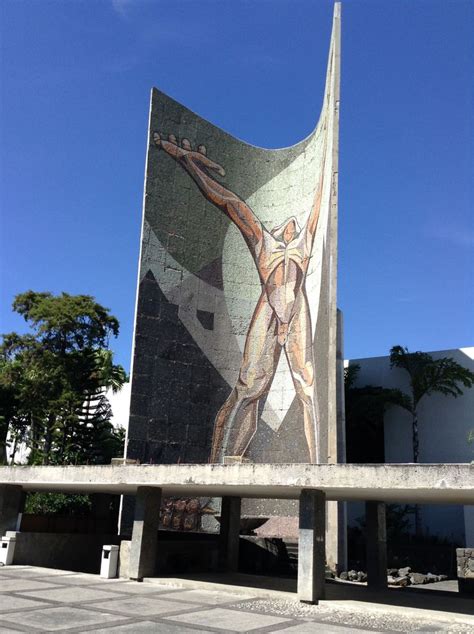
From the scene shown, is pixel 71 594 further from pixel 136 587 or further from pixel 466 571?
pixel 466 571

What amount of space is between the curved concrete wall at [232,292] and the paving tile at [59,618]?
36.7 feet

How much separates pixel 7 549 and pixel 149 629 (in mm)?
8390

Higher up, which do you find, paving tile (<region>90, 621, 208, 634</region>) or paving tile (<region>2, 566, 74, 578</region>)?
paving tile (<region>90, 621, 208, 634</region>)

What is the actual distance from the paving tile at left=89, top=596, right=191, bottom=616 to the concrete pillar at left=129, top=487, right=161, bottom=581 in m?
2.25

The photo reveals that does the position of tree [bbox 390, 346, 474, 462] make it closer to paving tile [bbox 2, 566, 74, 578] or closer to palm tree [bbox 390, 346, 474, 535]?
palm tree [bbox 390, 346, 474, 535]

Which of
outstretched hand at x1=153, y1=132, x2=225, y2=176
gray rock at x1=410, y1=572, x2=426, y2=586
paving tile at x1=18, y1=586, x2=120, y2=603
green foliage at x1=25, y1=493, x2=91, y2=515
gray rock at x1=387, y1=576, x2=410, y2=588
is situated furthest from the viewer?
outstretched hand at x1=153, y1=132, x2=225, y2=176

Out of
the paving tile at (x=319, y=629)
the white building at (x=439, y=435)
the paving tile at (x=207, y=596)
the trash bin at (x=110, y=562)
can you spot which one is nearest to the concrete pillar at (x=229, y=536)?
the trash bin at (x=110, y=562)

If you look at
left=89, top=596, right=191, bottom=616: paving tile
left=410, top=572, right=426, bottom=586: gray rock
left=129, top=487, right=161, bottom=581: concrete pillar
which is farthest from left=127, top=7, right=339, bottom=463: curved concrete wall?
left=89, top=596, right=191, bottom=616: paving tile

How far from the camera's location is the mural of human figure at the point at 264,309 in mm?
21406

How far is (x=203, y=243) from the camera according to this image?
77.5 ft

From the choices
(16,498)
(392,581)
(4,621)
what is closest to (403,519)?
(392,581)

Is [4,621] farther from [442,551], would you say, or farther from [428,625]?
[442,551]

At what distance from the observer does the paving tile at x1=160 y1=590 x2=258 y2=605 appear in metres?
10.3

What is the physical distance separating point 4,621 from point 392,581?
12001mm
